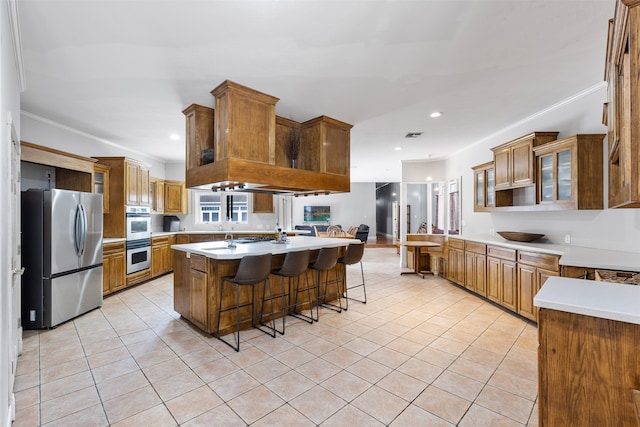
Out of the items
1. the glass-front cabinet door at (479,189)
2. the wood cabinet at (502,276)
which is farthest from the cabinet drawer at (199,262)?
the glass-front cabinet door at (479,189)

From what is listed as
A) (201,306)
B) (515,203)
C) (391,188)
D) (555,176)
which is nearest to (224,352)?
(201,306)

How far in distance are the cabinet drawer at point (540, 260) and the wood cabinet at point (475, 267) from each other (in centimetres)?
77

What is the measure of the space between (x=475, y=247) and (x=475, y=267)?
1.02 feet

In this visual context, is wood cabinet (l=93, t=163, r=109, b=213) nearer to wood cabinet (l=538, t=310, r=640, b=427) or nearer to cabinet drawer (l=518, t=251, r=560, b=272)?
wood cabinet (l=538, t=310, r=640, b=427)

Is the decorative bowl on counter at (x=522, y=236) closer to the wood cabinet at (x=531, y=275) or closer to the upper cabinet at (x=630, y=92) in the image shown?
the wood cabinet at (x=531, y=275)

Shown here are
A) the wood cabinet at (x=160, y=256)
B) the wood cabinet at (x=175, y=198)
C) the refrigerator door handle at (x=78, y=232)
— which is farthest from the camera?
the wood cabinet at (x=175, y=198)

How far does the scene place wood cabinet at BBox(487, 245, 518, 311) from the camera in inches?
148

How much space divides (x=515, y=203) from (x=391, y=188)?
1125cm

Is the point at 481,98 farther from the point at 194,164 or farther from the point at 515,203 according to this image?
the point at 194,164

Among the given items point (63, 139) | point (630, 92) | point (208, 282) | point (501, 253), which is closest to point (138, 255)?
point (63, 139)

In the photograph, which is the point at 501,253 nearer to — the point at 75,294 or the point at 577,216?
the point at 577,216

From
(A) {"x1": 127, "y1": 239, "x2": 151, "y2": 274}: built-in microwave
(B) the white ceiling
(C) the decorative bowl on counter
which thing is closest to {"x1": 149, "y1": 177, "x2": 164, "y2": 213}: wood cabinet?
(A) {"x1": 127, "y1": 239, "x2": 151, "y2": 274}: built-in microwave

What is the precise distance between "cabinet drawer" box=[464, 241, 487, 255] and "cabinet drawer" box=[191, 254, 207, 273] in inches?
152

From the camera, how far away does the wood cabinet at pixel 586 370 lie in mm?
1261
